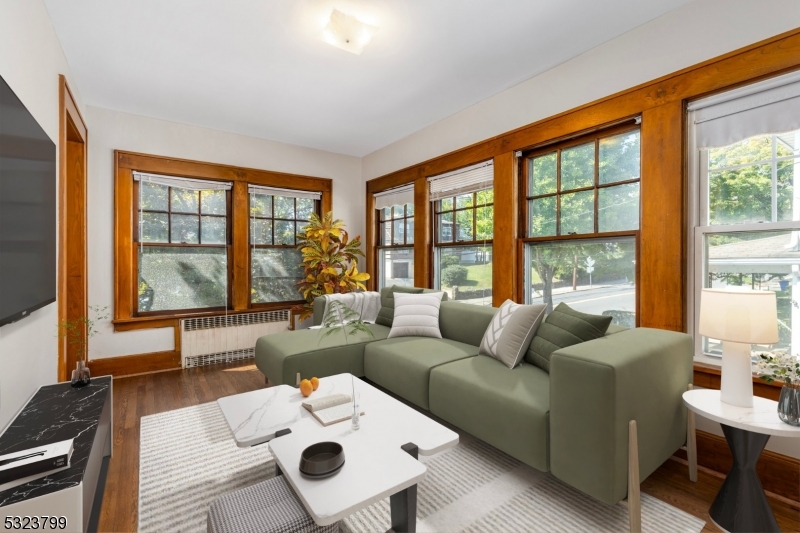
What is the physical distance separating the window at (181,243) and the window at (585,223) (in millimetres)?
3501

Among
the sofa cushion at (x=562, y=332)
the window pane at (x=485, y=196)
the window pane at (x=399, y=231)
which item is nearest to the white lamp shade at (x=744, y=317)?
the sofa cushion at (x=562, y=332)

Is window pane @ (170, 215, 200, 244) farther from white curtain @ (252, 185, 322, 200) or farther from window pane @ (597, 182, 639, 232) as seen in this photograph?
window pane @ (597, 182, 639, 232)

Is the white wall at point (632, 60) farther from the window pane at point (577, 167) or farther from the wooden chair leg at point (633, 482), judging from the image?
the wooden chair leg at point (633, 482)

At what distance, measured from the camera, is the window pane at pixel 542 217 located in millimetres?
3160

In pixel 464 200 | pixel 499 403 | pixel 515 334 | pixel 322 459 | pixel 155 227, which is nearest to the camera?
pixel 322 459

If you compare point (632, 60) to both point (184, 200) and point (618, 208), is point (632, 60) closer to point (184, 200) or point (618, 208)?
point (618, 208)

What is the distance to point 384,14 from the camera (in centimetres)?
231

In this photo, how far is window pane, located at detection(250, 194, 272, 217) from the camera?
4641 millimetres

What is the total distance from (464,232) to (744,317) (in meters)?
2.58

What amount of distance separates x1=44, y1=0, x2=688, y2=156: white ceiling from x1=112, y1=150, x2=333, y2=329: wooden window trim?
536mm

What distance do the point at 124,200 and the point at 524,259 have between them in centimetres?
409

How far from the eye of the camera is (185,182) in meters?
4.18

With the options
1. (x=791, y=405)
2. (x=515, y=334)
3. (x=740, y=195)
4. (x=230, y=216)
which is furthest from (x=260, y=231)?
(x=791, y=405)

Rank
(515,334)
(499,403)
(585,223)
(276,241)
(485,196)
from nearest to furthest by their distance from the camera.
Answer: (499,403)
(515,334)
(585,223)
(485,196)
(276,241)
